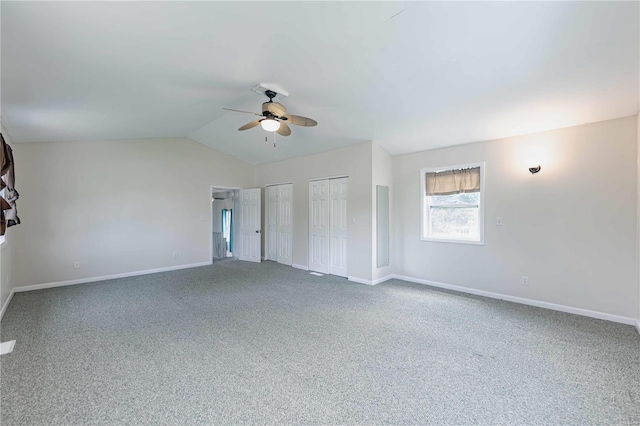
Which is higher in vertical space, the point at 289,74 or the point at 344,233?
the point at 289,74

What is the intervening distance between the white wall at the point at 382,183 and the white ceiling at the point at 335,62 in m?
0.87

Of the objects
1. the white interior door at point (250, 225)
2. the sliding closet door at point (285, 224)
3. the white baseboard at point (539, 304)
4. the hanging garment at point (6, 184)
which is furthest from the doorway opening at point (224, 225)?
the white baseboard at point (539, 304)

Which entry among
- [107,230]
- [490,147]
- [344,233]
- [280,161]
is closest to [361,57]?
[490,147]

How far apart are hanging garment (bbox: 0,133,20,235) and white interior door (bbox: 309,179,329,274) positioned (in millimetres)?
4634

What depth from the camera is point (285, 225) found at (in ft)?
23.5

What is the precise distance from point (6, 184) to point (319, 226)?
15.9 feet

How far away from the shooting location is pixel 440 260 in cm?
509

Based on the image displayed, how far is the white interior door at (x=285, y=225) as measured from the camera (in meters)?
7.01

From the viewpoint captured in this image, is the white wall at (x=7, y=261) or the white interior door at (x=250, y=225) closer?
the white wall at (x=7, y=261)

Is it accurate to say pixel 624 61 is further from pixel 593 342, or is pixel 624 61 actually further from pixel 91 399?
pixel 91 399

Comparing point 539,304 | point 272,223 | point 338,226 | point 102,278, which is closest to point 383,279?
point 338,226

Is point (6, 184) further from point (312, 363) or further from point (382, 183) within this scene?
point (382, 183)

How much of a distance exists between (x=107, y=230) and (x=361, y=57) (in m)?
5.81

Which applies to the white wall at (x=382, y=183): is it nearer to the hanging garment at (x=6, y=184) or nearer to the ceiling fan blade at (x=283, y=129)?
the ceiling fan blade at (x=283, y=129)
